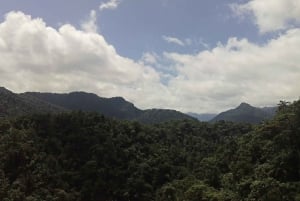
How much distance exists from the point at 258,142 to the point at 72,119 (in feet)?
131

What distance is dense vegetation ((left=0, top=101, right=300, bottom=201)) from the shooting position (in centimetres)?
5195

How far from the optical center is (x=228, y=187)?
55.1 meters

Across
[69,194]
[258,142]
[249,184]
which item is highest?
[258,142]

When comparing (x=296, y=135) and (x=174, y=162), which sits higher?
(x=296, y=135)

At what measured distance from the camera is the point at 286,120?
185 feet

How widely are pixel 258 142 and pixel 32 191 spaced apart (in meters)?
35.1

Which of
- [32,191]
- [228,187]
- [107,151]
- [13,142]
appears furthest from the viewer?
[107,151]

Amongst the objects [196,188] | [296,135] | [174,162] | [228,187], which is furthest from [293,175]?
[174,162]

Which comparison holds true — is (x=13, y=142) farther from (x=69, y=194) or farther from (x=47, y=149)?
(x=69, y=194)

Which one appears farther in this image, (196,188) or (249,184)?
(196,188)

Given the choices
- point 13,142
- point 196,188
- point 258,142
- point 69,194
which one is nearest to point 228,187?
point 196,188

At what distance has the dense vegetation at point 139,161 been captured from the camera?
5195 centimetres

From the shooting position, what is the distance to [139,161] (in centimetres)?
8175

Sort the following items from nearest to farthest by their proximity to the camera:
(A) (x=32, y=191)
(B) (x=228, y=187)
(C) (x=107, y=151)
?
1. (B) (x=228, y=187)
2. (A) (x=32, y=191)
3. (C) (x=107, y=151)
